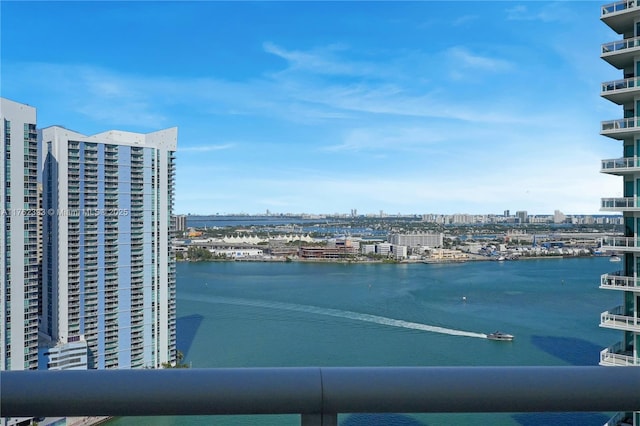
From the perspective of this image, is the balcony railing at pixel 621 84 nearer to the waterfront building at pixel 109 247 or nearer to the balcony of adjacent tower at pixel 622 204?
the balcony of adjacent tower at pixel 622 204

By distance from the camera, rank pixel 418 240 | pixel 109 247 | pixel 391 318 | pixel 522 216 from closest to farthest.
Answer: pixel 109 247 < pixel 391 318 < pixel 418 240 < pixel 522 216

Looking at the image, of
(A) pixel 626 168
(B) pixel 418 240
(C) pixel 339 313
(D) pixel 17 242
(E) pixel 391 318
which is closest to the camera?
(A) pixel 626 168

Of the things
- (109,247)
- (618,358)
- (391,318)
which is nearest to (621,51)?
(618,358)

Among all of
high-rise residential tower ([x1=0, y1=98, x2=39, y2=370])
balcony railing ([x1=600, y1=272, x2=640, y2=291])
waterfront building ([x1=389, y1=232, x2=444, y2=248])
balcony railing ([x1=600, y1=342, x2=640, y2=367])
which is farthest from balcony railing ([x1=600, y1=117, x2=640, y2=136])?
waterfront building ([x1=389, y1=232, x2=444, y2=248])

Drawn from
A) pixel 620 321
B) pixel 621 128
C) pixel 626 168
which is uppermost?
pixel 621 128

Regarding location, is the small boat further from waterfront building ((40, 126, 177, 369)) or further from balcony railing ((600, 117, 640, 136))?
balcony railing ((600, 117, 640, 136))

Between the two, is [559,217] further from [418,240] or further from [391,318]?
[391,318]

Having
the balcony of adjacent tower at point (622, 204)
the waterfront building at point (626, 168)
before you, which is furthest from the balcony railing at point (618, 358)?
the balcony of adjacent tower at point (622, 204)
